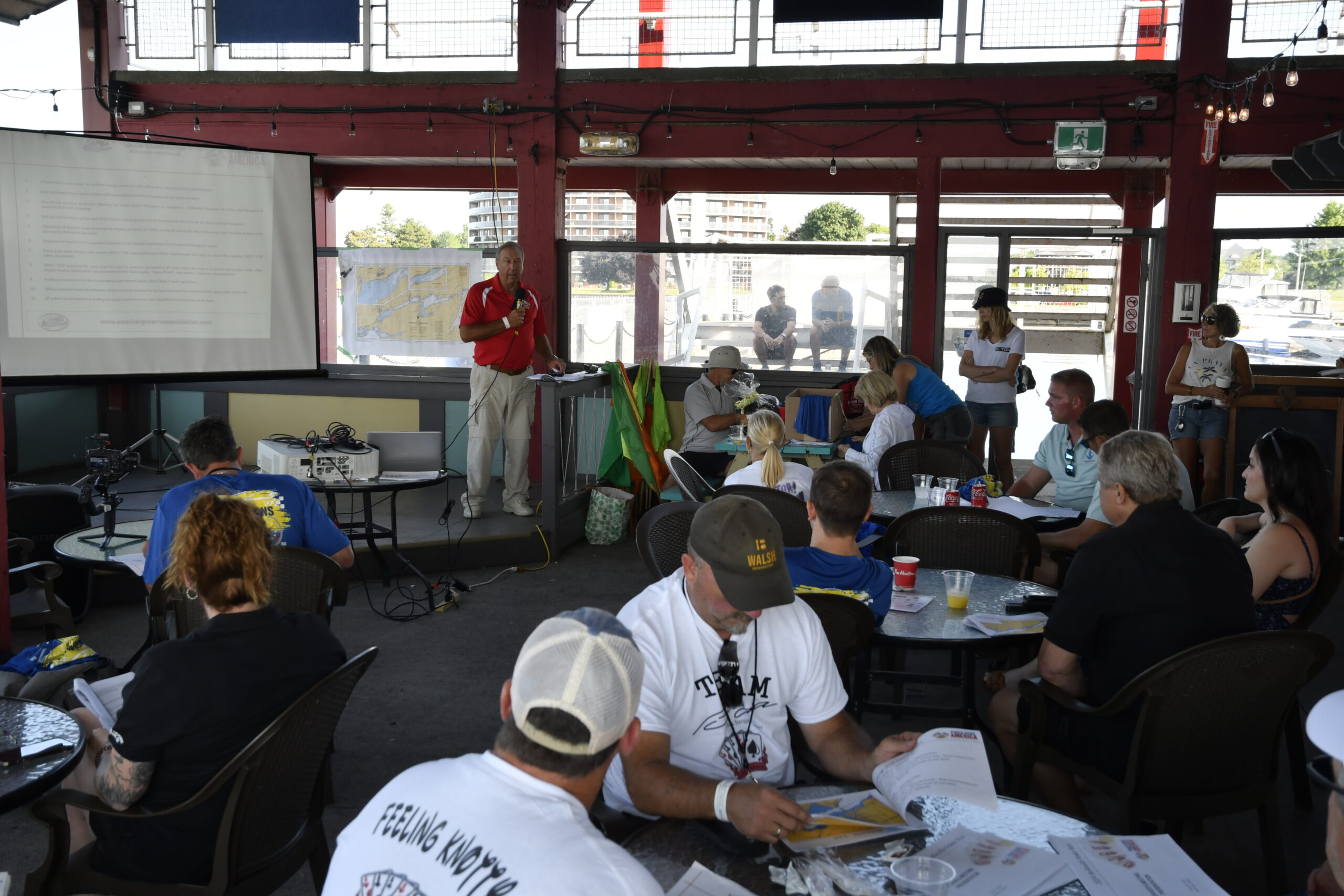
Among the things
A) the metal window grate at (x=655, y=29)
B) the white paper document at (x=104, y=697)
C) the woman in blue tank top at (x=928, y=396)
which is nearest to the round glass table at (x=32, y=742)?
the white paper document at (x=104, y=697)

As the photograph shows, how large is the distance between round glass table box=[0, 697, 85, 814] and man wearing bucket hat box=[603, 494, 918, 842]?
115cm

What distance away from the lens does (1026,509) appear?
15.4 ft

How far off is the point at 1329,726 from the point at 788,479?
344 cm

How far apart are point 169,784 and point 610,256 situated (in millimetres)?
7023

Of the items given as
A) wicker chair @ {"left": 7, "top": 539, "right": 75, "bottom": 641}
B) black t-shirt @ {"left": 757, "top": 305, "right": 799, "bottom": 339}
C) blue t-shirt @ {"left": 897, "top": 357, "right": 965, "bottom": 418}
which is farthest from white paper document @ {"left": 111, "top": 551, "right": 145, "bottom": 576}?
black t-shirt @ {"left": 757, "top": 305, "right": 799, "bottom": 339}

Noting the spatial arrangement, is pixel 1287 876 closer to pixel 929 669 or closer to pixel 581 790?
pixel 929 669

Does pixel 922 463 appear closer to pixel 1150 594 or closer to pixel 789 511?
pixel 789 511

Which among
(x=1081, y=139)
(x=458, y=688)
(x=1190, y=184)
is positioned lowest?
(x=458, y=688)

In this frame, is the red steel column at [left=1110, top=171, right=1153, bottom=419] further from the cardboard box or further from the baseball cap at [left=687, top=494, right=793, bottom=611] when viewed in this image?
the baseball cap at [left=687, top=494, right=793, bottom=611]

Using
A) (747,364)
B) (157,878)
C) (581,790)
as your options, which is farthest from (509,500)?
(581,790)

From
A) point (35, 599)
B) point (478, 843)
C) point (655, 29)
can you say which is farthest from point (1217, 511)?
point (655, 29)

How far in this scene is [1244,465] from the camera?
24.6 ft

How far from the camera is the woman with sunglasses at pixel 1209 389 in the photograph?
7.48 meters

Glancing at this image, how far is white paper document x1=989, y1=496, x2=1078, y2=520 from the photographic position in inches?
181
